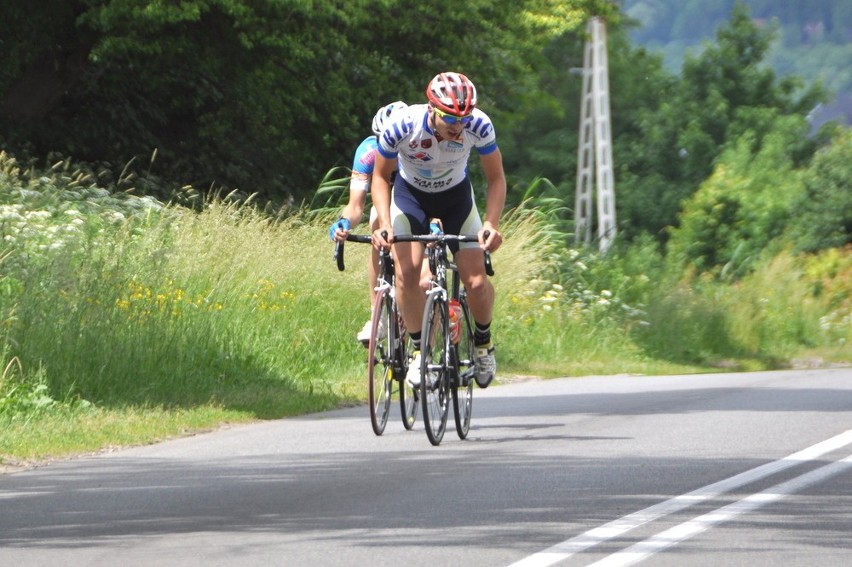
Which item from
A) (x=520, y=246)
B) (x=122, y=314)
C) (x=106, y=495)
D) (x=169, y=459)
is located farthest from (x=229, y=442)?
(x=520, y=246)

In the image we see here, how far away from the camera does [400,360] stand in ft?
34.8

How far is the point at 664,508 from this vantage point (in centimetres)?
786

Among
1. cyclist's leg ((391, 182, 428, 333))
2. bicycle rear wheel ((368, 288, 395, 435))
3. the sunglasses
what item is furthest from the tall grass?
the sunglasses

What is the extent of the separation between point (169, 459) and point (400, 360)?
148 centimetres

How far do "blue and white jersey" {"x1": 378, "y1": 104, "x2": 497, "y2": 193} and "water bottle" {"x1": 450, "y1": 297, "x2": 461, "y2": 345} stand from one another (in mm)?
696

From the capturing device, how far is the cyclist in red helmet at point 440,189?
10.1 m

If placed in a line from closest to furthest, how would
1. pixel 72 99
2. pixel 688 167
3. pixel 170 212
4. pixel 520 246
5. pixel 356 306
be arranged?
pixel 356 306, pixel 170 212, pixel 520 246, pixel 72 99, pixel 688 167

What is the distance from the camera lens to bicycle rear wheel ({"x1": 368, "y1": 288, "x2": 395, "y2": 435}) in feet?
34.1

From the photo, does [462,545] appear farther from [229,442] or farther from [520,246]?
[520,246]

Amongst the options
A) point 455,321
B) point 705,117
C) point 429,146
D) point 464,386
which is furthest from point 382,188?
point 705,117

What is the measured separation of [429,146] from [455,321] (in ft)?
3.42

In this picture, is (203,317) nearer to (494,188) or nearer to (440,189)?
(440,189)

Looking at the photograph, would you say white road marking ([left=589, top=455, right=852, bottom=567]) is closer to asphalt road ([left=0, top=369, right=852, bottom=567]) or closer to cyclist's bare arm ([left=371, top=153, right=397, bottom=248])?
asphalt road ([left=0, top=369, right=852, bottom=567])

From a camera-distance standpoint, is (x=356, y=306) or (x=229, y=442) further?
(x=356, y=306)
